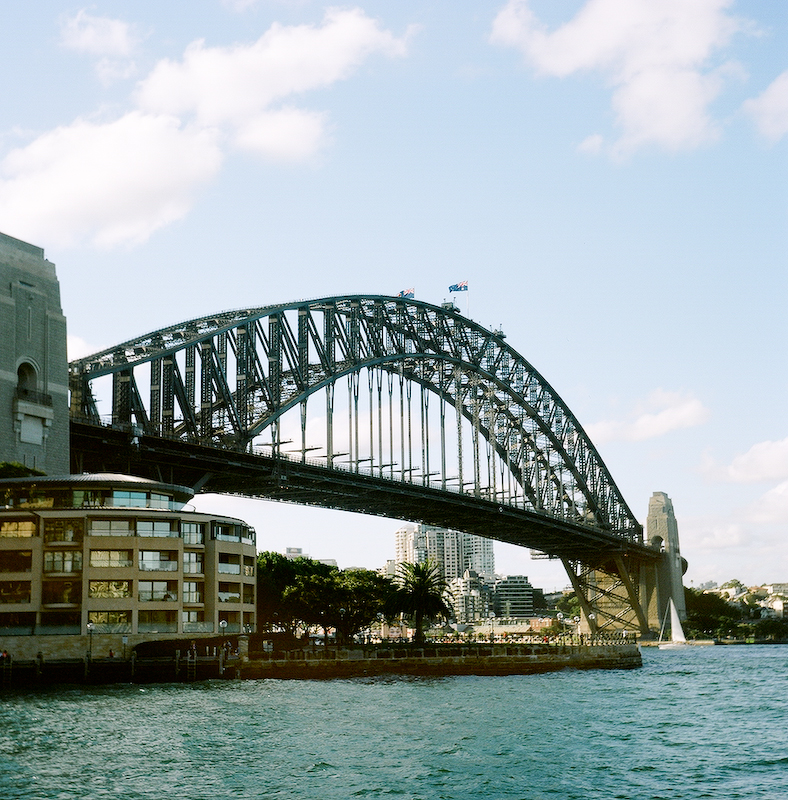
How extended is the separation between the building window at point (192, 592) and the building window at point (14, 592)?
1059 cm

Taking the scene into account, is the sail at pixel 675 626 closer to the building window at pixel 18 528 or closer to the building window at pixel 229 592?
the building window at pixel 229 592

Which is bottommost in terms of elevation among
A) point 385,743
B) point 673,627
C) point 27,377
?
point 385,743

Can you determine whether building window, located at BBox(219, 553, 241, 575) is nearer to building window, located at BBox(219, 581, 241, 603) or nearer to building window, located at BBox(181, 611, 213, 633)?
building window, located at BBox(219, 581, 241, 603)

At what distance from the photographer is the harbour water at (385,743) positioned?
3806cm

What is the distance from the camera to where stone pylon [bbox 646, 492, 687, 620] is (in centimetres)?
18175

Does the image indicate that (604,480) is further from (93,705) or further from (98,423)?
(93,705)

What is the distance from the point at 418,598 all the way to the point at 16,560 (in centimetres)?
3460

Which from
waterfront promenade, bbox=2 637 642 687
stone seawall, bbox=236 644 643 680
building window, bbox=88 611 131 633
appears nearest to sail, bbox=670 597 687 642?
waterfront promenade, bbox=2 637 642 687

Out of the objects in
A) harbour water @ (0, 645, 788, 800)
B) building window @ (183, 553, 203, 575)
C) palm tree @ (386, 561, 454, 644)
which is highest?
building window @ (183, 553, 203, 575)

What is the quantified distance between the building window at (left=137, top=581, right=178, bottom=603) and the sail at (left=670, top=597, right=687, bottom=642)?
381 feet

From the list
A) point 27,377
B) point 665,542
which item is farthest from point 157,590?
point 665,542

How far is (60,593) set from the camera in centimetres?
7794

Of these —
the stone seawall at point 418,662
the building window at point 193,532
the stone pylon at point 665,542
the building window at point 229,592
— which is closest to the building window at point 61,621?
the building window at point 193,532

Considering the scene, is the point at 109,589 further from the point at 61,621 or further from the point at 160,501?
the point at 160,501
